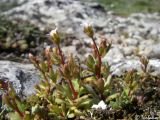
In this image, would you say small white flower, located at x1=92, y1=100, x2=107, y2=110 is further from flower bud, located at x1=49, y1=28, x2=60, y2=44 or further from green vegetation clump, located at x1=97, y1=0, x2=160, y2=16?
green vegetation clump, located at x1=97, y1=0, x2=160, y2=16

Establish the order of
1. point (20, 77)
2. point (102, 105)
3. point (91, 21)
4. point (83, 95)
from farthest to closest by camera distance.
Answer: point (91, 21) → point (20, 77) → point (83, 95) → point (102, 105)

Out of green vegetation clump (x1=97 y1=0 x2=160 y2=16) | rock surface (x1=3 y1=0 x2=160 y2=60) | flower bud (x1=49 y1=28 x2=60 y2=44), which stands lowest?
green vegetation clump (x1=97 y1=0 x2=160 y2=16)

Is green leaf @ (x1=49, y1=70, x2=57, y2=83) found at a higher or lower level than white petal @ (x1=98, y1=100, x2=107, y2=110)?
higher

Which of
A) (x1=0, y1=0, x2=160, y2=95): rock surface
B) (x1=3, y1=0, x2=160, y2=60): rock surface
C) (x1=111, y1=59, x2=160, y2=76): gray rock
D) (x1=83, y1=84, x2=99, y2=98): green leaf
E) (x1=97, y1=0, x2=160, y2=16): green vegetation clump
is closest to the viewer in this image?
(x1=83, y1=84, x2=99, y2=98): green leaf

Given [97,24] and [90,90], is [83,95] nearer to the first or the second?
[90,90]

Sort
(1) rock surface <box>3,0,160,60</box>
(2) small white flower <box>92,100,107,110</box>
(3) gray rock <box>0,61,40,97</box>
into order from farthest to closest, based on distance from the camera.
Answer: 1. (1) rock surface <box>3,0,160,60</box>
2. (3) gray rock <box>0,61,40,97</box>
3. (2) small white flower <box>92,100,107,110</box>

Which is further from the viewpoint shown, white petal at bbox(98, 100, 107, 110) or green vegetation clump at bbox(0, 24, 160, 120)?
white petal at bbox(98, 100, 107, 110)

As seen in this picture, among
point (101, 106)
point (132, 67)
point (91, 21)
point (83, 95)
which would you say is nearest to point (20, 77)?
point (83, 95)

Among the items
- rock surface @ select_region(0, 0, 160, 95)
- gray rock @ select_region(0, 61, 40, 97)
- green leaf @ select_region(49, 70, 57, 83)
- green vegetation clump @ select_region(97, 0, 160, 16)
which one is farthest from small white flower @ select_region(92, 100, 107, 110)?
green vegetation clump @ select_region(97, 0, 160, 16)

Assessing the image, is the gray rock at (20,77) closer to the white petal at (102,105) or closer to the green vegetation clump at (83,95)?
the green vegetation clump at (83,95)
